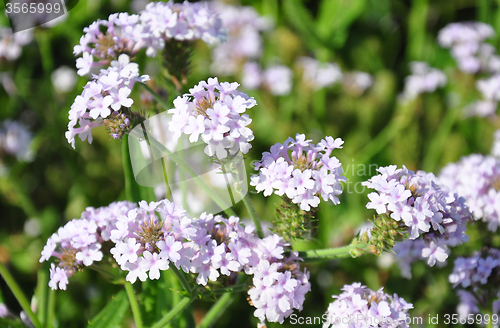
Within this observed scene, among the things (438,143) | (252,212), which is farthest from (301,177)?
(438,143)

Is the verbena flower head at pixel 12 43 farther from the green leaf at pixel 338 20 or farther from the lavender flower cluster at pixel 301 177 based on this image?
the lavender flower cluster at pixel 301 177

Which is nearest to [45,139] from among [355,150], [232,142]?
[355,150]

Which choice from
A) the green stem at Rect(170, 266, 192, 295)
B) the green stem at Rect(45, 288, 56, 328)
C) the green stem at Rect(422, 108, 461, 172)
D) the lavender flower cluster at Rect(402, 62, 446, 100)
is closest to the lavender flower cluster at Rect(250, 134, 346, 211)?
the green stem at Rect(170, 266, 192, 295)

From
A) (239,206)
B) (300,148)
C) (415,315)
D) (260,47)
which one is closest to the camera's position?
(300,148)

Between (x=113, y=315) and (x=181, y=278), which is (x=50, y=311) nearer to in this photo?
(x=113, y=315)

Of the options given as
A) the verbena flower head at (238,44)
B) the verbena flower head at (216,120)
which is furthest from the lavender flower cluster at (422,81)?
the verbena flower head at (216,120)

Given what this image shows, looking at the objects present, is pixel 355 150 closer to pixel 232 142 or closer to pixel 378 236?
pixel 378 236

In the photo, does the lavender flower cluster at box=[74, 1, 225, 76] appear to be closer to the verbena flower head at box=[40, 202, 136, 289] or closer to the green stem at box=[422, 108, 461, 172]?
the verbena flower head at box=[40, 202, 136, 289]
